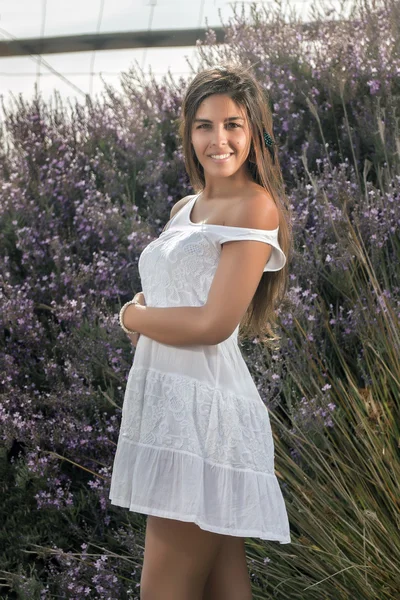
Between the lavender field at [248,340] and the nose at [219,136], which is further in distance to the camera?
the lavender field at [248,340]

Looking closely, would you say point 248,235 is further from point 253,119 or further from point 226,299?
point 253,119

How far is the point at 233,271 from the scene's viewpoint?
1824 mm

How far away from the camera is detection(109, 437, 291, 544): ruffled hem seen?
1793 millimetres

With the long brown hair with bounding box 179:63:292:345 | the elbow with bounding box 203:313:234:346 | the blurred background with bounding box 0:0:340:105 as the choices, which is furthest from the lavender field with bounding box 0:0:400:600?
the blurred background with bounding box 0:0:340:105

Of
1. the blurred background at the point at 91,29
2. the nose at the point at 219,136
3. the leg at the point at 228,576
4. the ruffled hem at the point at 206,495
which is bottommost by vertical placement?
the leg at the point at 228,576

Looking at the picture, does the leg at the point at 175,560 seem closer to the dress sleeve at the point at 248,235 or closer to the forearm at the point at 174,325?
the forearm at the point at 174,325

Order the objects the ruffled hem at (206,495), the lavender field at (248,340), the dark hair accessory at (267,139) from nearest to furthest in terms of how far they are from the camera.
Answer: the ruffled hem at (206,495) < the dark hair accessory at (267,139) < the lavender field at (248,340)

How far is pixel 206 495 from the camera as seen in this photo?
1823 millimetres

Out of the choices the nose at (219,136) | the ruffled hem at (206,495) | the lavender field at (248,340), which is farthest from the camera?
the lavender field at (248,340)

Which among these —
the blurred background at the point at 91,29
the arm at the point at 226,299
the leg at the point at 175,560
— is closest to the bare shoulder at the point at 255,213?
the arm at the point at 226,299

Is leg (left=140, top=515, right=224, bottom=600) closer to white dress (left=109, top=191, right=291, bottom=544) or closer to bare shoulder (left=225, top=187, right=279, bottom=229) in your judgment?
white dress (left=109, top=191, right=291, bottom=544)

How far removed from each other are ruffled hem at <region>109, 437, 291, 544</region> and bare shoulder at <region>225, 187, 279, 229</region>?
0.51m

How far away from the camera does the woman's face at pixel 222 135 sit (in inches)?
77.3

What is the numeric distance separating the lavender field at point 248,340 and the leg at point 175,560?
513 millimetres
